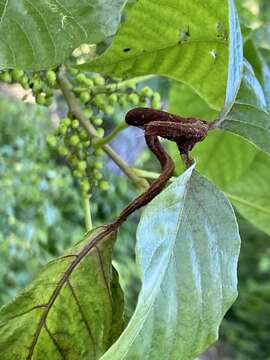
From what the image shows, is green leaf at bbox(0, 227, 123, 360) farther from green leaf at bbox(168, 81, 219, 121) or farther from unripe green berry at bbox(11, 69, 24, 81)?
green leaf at bbox(168, 81, 219, 121)

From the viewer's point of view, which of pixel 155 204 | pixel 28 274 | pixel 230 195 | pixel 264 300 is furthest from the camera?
pixel 264 300

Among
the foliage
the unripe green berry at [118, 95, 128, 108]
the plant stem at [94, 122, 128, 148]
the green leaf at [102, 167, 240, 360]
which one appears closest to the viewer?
the green leaf at [102, 167, 240, 360]

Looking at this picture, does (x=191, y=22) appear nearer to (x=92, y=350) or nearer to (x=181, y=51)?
(x=181, y=51)

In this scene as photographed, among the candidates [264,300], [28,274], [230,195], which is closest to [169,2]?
[230,195]

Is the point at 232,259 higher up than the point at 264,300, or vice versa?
the point at 232,259

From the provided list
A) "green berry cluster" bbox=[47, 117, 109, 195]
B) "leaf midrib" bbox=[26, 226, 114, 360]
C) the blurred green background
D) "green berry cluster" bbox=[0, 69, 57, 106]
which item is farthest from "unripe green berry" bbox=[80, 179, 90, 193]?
the blurred green background

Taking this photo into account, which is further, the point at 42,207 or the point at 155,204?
the point at 42,207
